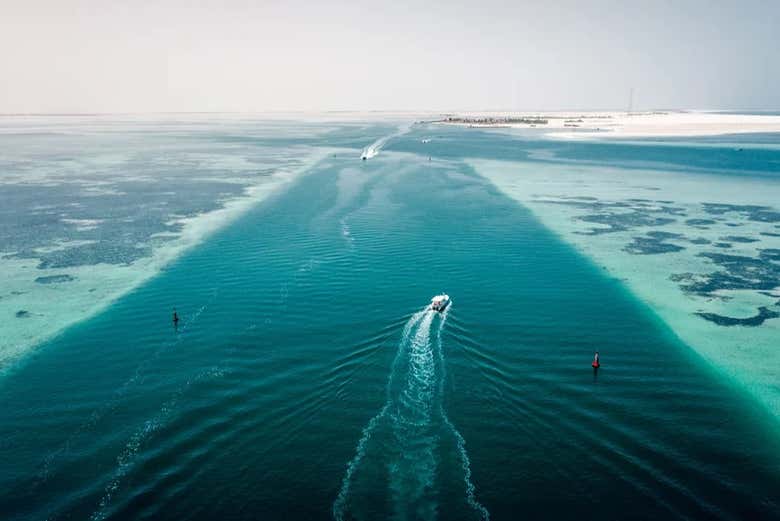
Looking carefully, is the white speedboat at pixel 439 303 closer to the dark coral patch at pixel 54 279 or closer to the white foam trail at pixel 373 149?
the dark coral patch at pixel 54 279

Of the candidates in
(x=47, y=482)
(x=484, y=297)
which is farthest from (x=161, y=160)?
(x=47, y=482)

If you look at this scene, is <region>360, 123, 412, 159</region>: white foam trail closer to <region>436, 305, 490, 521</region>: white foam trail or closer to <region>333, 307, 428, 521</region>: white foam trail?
<region>333, 307, 428, 521</region>: white foam trail

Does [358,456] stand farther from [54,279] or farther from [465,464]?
[54,279]

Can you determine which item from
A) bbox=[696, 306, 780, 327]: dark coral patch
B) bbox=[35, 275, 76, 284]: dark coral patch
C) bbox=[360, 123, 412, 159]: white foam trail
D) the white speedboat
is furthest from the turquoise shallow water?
bbox=[360, 123, 412, 159]: white foam trail

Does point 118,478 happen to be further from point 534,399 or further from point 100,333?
point 534,399

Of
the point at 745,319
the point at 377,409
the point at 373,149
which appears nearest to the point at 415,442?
the point at 377,409
